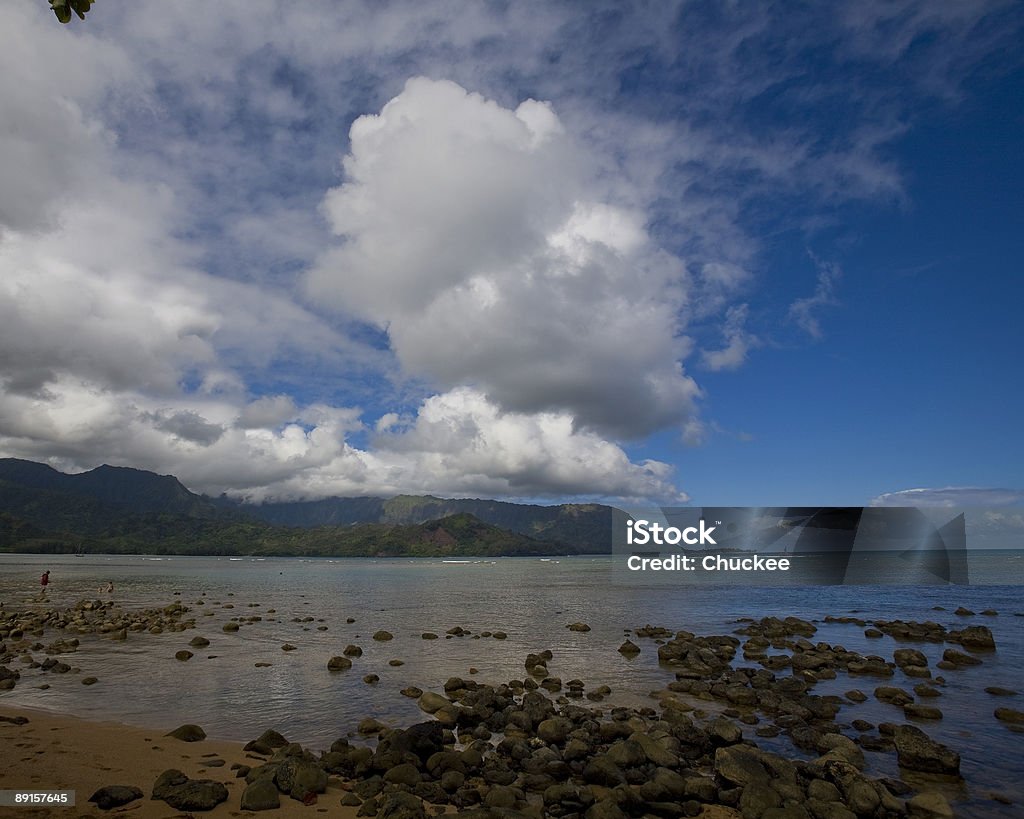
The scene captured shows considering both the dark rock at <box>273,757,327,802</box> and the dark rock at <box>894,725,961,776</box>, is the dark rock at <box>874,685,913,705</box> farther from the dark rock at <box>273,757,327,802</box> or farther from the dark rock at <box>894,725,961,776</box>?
the dark rock at <box>273,757,327,802</box>

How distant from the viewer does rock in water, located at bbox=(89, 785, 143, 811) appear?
1141 centimetres

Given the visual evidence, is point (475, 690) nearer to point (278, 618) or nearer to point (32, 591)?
point (278, 618)

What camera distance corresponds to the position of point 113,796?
11.6 metres

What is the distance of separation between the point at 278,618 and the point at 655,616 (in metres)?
33.3

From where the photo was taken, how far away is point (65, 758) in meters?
14.2

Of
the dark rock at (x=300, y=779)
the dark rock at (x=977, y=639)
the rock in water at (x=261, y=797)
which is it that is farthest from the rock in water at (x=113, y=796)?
the dark rock at (x=977, y=639)

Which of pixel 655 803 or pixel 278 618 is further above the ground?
pixel 655 803

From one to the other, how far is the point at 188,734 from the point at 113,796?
5863 millimetres

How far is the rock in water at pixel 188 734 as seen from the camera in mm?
16875

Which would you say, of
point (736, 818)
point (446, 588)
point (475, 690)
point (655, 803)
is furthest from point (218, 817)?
point (446, 588)

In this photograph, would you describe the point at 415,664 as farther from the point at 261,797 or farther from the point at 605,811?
the point at 605,811

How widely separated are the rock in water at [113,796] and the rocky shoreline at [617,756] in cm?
3

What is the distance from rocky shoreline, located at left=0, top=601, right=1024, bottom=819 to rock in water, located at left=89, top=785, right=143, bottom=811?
0.09 feet

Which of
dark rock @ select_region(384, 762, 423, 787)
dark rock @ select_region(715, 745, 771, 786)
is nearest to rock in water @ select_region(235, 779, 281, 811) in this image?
dark rock @ select_region(384, 762, 423, 787)
